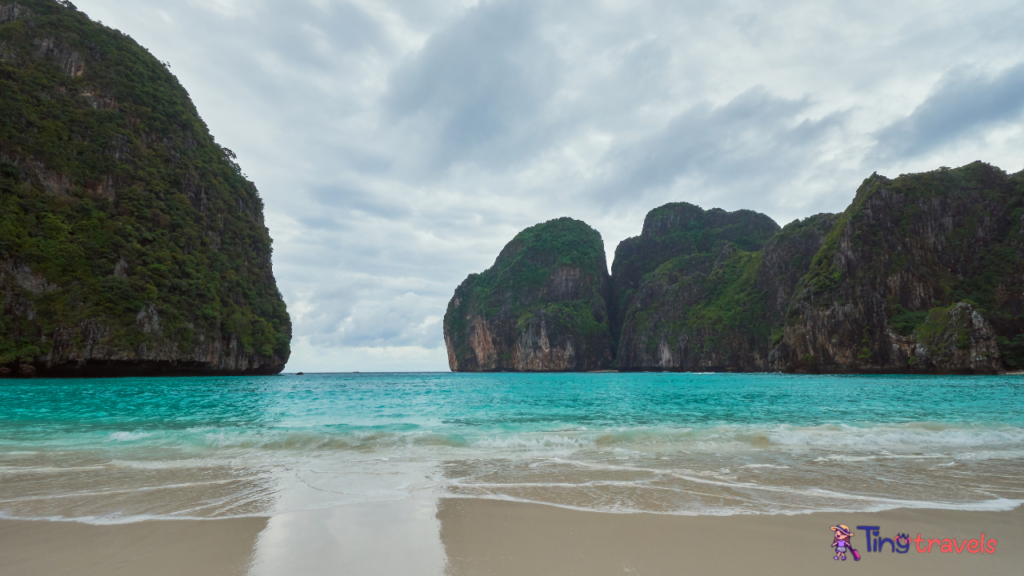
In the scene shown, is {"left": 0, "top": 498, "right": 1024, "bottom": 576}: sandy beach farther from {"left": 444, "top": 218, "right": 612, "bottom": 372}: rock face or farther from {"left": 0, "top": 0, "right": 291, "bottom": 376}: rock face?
{"left": 444, "top": 218, "right": 612, "bottom": 372}: rock face

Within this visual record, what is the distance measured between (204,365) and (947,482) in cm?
6506

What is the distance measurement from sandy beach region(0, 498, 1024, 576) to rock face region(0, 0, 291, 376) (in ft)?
175

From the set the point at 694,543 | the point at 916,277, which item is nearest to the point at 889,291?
the point at 916,277

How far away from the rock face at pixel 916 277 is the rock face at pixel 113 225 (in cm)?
8925

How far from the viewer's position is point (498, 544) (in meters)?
3.73

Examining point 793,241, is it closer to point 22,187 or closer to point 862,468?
point 862,468

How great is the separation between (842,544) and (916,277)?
89.7 m

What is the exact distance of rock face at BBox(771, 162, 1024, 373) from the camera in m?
60.6

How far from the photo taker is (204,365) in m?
53.4

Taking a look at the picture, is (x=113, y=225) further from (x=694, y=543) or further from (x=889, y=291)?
(x=889, y=291)

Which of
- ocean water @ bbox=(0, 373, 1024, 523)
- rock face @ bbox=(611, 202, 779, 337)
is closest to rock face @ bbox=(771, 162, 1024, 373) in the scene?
ocean water @ bbox=(0, 373, 1024, 523)

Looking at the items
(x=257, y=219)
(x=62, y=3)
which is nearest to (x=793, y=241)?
(x=257, y=219)

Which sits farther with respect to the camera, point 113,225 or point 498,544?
point 113,225

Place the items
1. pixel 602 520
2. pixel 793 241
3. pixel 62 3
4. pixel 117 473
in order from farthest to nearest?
pixel 793 241 < pixel 62 3 < pixel 117 473 < pixel 602 520
